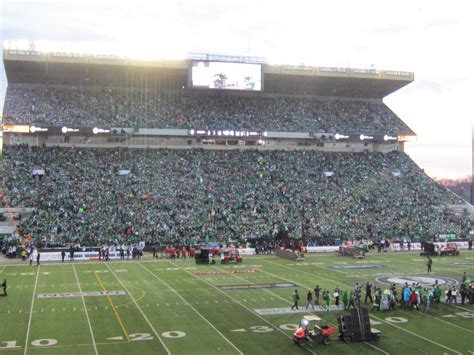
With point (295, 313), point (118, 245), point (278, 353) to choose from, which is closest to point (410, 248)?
point (118, 245)

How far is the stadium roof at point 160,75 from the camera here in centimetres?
5931

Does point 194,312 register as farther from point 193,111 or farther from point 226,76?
point 193,111

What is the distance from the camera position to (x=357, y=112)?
2822 inches

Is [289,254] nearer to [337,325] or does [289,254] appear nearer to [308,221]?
[308,221]

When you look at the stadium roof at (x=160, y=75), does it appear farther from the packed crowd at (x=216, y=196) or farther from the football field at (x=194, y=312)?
the football field at (x=194, y=312)

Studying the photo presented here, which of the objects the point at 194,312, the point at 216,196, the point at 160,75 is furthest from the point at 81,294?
the point at 160,75

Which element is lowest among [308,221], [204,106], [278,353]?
[278,353]

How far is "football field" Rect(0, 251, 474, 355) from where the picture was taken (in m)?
18.4

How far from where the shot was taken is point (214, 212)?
51062 millimetres

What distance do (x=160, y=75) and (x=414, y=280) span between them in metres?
40.1

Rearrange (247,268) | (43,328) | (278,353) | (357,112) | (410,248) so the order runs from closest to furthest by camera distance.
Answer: (278,353)
(43,328)
(247,268)
(410,248)
(357,112)

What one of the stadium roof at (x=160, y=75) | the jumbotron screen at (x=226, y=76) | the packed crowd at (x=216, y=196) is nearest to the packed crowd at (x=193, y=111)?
the stadium roof at (x=160, y=75)

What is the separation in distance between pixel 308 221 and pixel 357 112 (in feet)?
79.9

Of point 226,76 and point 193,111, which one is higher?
point 226,76
